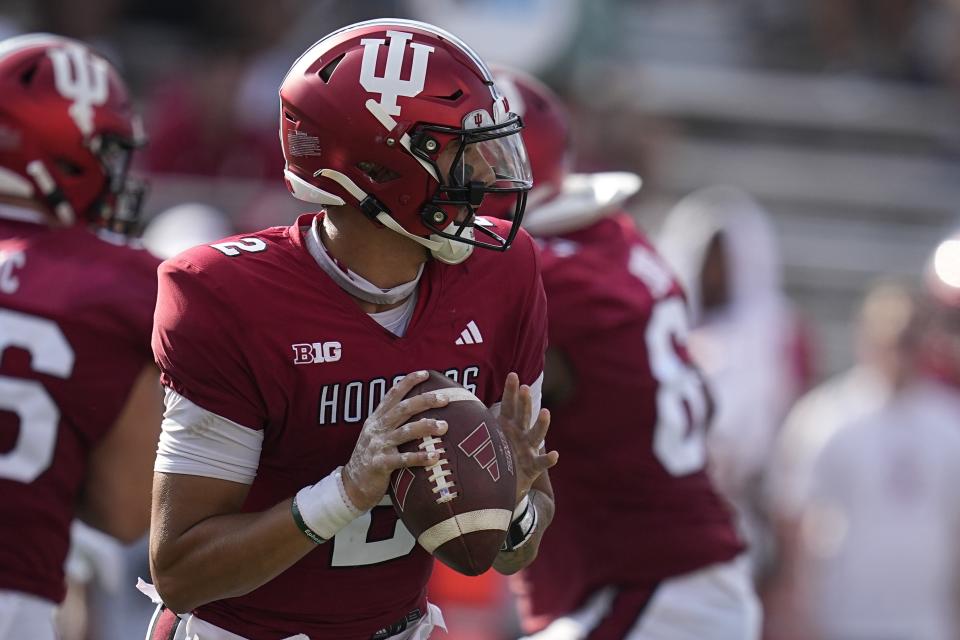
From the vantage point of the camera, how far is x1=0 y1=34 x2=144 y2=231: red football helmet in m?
3.75

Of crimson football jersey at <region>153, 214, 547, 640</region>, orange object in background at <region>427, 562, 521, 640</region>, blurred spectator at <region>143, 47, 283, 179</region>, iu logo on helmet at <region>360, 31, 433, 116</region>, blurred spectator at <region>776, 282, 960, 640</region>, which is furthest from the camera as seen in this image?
blurred spectator at <region>143, 47, 283, 179</region>

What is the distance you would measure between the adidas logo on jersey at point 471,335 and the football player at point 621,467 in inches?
34.5

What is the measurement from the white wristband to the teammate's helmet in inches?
64.4

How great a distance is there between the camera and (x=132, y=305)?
3451 mm

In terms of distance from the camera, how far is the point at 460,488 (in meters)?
2.62

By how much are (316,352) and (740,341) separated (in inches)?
189

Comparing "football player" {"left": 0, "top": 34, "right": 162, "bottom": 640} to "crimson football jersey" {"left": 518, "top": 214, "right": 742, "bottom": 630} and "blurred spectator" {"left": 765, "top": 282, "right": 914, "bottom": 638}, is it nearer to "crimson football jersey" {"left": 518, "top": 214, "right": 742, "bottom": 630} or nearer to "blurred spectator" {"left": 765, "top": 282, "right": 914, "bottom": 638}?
"crimson football jersey" {"left": 518, "top": 214, "right": 742, "bottom": 630}

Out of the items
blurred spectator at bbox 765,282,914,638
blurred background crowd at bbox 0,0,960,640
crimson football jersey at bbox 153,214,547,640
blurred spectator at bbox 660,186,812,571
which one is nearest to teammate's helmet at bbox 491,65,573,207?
crimson football jersey at bbox 153,214,547,640

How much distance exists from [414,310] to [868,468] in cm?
436

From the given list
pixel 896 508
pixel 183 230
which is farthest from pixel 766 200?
pixel 183 230

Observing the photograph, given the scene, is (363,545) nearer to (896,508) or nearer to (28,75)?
(28,75)

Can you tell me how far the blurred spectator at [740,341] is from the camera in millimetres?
7043

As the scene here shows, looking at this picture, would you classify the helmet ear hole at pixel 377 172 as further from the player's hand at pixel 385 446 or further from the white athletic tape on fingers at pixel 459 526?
the white athletic tape on fingers at pixel 459 526

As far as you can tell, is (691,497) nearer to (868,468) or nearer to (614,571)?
(614,571)
